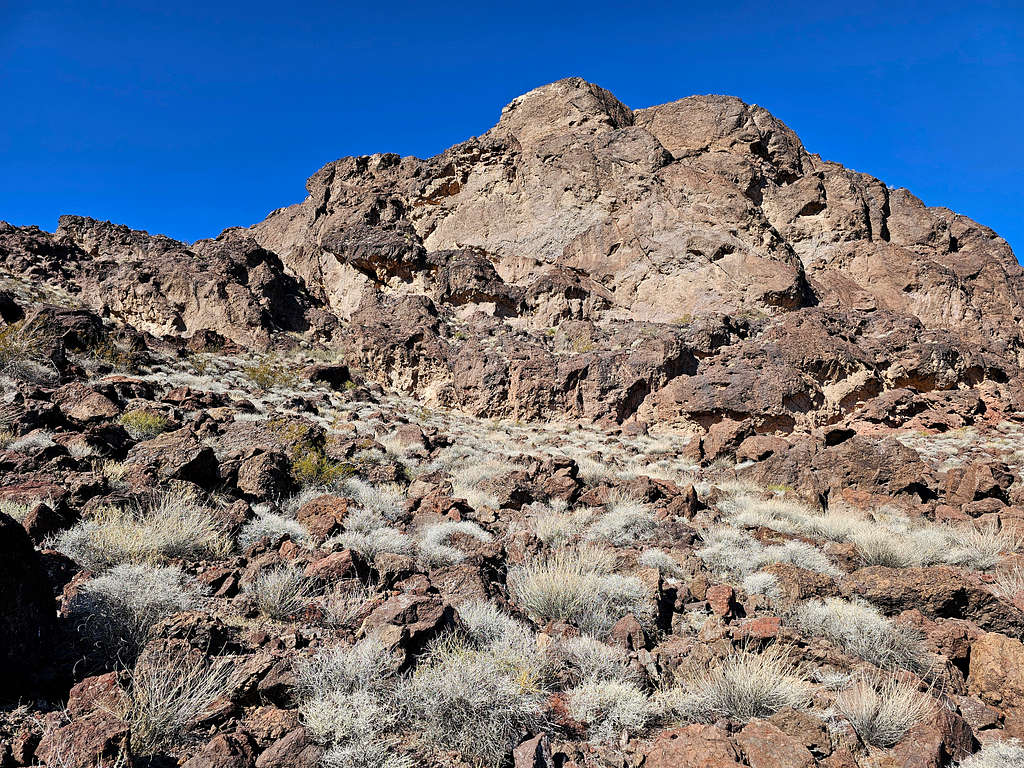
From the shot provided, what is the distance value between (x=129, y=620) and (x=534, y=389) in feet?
49.8

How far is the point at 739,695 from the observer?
292 cm

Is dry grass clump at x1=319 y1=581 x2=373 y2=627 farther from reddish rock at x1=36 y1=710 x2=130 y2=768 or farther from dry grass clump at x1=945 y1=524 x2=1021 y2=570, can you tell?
dry grass clump at x1=945 y1=524 x2=1021 y2=570

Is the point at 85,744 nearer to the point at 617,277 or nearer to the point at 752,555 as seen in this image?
the point at 752,555

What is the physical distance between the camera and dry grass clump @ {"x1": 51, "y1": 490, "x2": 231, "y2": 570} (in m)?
3.66

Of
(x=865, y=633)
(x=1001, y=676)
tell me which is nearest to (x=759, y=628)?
(x=865, y=633)

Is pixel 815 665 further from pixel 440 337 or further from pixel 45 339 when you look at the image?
pixel 440 337

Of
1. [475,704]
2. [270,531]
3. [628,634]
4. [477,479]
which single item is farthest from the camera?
[477,479]

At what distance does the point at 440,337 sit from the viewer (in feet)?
64.8

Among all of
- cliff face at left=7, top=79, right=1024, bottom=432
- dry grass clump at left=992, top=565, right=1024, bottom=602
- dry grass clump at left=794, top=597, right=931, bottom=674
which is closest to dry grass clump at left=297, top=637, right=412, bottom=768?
dry grass clump at left=794, top=597, right=931, bottom=674

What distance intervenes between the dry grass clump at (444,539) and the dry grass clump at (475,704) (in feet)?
5.47

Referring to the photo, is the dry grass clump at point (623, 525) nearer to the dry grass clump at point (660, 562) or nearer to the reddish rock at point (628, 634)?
the dry grass clump at point (660, 562)

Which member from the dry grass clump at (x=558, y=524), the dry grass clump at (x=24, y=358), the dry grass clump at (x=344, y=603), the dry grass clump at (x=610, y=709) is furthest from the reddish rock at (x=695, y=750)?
the dry grass clump at (x=24, y=358)

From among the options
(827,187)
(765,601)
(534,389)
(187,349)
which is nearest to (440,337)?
(534,389)

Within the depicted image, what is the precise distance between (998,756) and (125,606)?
4780mm
